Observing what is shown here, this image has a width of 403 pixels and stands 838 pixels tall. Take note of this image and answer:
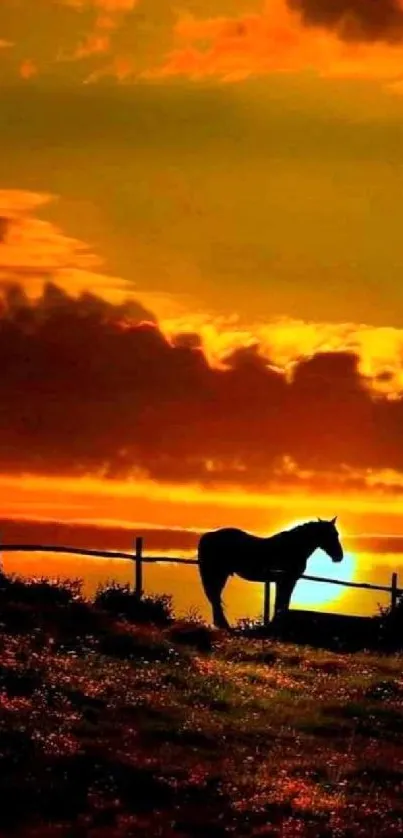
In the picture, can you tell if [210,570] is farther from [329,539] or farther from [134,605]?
[134,605]

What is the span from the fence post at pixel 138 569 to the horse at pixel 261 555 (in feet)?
10.7

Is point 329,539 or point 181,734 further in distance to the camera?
point 329,539

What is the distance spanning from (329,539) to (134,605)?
7.85 m

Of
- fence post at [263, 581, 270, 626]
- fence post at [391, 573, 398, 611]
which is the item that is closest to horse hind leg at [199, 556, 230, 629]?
fence post at [263, 581, 270, 626]

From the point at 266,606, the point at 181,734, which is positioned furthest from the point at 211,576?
the point at 181,734

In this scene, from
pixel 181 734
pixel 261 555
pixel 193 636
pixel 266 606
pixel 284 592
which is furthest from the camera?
pixel 261 555

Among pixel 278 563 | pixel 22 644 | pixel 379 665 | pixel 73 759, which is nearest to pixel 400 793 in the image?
pixel 73 759

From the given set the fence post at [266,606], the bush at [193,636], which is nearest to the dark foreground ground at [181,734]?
the bush at [193,636]

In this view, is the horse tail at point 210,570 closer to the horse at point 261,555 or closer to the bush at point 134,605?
the horse at point 261,555

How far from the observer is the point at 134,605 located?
35688 mm

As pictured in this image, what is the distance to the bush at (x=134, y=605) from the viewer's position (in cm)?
3483

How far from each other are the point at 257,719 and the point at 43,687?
3.67 m

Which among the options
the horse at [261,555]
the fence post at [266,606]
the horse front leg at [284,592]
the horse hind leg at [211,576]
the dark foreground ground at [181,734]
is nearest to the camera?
the dark foreground ground at [181,734]

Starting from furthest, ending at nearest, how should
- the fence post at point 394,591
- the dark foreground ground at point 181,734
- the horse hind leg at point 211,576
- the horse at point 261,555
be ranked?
1. the horse hind leg at point 211,576
2. the horse at point 261,555
3. the fence post at point 394,591
4. the dark foreground ground at point 181,734
